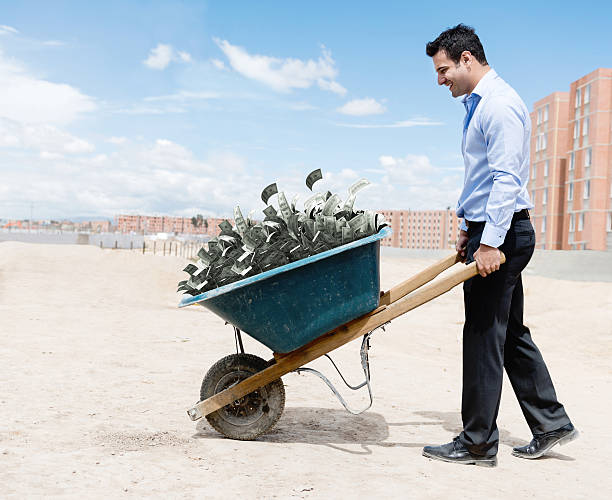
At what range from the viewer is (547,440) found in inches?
125

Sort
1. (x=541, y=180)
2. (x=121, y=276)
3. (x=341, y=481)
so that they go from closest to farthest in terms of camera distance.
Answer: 1. (x=341, y=481)
2. (x=121, y=276)
3. (x=541, y=180)

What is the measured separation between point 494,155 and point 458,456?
1475mm

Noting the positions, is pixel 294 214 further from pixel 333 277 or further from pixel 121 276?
pixel 121 276

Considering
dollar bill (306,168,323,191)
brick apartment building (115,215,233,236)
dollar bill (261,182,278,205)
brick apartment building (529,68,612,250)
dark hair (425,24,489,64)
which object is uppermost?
brick apartment building (529,68,612,250)

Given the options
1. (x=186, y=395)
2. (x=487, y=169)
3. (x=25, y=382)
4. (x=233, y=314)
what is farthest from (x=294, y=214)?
(x=25, y=382)

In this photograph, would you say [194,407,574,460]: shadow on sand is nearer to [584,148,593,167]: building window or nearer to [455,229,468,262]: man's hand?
[455,229,468,262]: man's hand

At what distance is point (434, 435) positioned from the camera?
3604mm

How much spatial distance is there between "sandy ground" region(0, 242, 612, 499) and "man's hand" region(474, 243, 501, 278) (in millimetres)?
965

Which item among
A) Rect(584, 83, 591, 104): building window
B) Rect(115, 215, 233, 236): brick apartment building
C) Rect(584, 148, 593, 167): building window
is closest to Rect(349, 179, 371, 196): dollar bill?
Rect(584, 148, 593, 167): building window

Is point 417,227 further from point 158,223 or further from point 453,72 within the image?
point 453,72

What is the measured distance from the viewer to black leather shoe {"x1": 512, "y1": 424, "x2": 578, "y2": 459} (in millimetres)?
3162

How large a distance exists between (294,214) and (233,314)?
576mm

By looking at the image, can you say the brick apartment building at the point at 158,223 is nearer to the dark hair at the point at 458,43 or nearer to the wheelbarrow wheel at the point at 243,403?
the wheelbarrow wheel at the point at 243,403

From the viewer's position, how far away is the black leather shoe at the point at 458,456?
9.78ft
